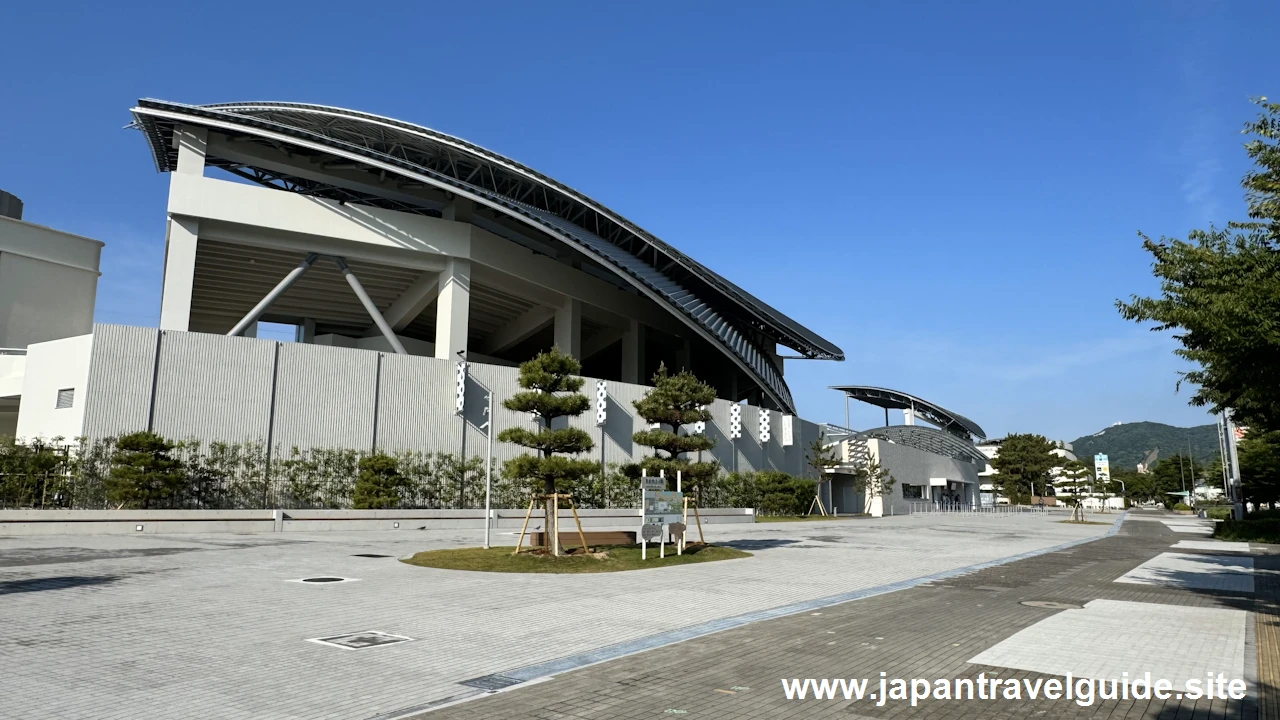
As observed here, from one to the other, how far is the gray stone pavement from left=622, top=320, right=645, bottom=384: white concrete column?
25.0 metres

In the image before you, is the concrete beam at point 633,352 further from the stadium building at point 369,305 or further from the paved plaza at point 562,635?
the paved plaza at point 562,635

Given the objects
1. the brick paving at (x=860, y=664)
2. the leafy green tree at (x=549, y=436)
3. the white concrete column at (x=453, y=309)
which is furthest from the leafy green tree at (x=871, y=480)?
the brick paving at (x=860, y=664)

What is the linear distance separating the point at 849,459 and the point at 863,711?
52754 millimetres

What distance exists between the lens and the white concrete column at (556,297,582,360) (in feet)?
133

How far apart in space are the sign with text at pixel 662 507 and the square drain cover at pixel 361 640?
9640mm

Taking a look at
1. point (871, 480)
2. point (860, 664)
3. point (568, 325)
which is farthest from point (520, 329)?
point (860, 664)

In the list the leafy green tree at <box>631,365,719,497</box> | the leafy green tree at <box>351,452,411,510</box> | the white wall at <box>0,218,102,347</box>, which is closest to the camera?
the leafy green tree at <box>631,365,719,497</box>

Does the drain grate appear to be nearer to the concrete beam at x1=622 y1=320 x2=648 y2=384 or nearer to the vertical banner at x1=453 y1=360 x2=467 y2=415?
the vertical banner at x1=453 y1=360 x2=467 y2=415

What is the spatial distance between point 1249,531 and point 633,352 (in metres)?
28.3

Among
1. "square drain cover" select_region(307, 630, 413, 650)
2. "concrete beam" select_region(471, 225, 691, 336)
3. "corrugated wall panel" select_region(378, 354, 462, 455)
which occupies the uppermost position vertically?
"concrete beam" select_region(471, 225, 691, 336)

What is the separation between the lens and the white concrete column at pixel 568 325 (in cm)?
4047

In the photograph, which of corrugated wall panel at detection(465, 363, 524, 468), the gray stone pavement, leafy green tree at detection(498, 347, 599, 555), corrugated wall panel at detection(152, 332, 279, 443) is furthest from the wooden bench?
corrugated wall panel at detection(152, 332, 279, 443)

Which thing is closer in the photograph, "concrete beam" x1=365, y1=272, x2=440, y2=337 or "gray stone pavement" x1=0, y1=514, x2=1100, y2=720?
"gray stone pavement" x1=0, y1=514, x2=1100, y2=720

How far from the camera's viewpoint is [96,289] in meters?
38.3
